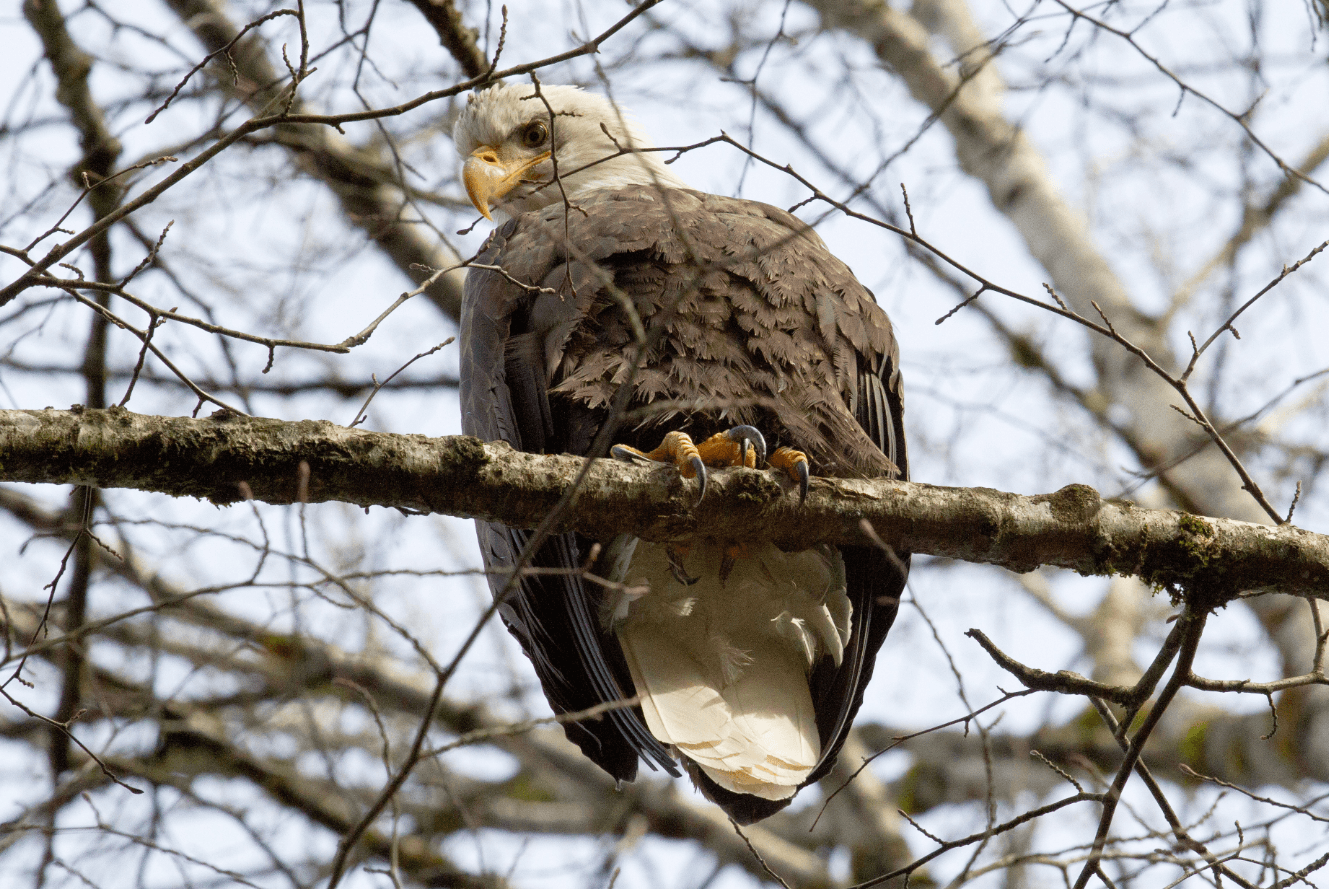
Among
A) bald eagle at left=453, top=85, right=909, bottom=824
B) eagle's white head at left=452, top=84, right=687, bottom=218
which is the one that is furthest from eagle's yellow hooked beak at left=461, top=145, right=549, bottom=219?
bald eagle at left=453, top=85, right=909, bottom=824

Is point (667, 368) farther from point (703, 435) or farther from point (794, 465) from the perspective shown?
point (794, 465)

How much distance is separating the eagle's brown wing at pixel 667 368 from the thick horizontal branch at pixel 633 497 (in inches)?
17.2

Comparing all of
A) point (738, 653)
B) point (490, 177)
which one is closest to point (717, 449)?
point (738, 653)

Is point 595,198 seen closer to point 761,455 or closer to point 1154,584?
point 761,455

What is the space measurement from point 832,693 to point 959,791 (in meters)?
3.21

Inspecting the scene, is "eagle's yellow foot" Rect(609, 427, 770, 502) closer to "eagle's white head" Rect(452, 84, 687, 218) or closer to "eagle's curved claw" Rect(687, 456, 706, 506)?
"eagle's curved claw" Rect(687, 456, 706, 506)

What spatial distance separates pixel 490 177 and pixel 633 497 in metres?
2.35

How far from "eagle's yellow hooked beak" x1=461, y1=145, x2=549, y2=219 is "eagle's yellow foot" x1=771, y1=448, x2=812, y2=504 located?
202 cm

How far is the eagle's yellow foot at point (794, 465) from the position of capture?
230cm

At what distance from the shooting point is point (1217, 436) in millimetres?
2258

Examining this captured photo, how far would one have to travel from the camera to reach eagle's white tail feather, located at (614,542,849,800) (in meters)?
2.88

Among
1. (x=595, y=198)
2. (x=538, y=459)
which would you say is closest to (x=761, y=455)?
(x=538, y=459)

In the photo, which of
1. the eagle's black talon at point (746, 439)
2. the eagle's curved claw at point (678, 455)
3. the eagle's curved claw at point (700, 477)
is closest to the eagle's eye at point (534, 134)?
the eagle's curved claw at point (678, 455)

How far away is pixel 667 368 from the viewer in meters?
2.80
